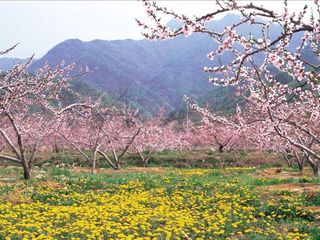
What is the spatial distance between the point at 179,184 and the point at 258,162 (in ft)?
69.4

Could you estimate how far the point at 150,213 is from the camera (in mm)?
11375

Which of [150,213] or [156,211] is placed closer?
[150,213]

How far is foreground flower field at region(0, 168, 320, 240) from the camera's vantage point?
9469mm

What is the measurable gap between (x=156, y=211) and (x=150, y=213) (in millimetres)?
305

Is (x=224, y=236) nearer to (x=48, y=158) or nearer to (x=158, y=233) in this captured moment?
(x=158, y=233)

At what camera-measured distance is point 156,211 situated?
1164 cm

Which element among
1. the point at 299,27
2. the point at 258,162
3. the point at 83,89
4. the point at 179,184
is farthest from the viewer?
the point at 83,89

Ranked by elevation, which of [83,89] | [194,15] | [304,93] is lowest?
[304,93]

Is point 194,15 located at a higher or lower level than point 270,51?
higher

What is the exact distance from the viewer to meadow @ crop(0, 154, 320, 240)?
951cm

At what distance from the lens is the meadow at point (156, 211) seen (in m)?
9.51

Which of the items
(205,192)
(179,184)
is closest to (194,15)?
(205,192)

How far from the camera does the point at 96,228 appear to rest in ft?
31.1

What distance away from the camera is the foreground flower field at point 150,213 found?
31.1 ft
